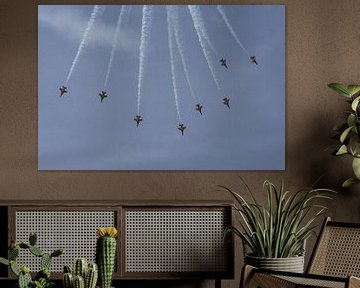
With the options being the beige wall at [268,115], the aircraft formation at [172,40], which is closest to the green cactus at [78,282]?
the beige wall at [268,115]

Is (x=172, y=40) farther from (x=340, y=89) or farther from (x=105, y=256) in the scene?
(x=105, y=256)

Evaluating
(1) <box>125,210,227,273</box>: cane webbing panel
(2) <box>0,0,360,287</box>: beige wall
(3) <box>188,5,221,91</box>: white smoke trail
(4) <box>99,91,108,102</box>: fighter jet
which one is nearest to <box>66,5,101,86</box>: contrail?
(2) <box>0,0,360,287</box>: beige wall

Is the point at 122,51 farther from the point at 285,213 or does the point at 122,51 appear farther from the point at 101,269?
the point at 101,269

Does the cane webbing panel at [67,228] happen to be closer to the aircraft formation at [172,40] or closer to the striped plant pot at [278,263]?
the aircraft formation at [172,40]

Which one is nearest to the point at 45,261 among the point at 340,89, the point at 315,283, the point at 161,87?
the point at 315,283

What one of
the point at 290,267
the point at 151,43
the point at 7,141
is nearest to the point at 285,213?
the point at 290,267
